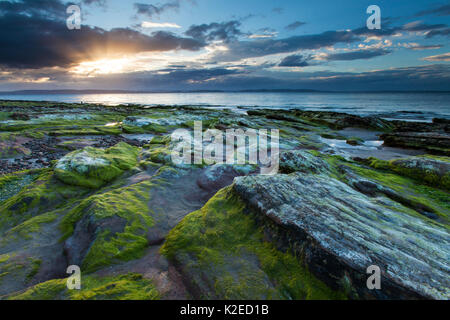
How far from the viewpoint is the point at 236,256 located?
452 cm

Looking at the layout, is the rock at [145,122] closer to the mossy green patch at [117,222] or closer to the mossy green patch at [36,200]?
the mossy green patch at [36,200]

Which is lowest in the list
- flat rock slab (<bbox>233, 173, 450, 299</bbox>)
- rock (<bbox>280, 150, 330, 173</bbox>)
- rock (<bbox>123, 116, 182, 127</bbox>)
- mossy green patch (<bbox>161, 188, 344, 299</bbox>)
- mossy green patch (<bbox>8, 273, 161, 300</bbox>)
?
mossy green patch (<bbox>8, 273, 161, 300</bbox>)

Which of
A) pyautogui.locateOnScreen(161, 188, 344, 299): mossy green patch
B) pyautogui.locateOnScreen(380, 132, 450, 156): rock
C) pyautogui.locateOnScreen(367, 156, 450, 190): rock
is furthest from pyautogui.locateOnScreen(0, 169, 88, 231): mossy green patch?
pyautogui.locateOnScreen(380, 132, 450, 156): rock

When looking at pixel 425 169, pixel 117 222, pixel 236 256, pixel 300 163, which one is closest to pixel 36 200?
pixel 117 222

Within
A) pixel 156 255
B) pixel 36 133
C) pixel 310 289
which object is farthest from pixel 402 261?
pixel 36 133

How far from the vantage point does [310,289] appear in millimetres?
3697

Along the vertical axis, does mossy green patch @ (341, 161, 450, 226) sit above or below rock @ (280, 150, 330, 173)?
below

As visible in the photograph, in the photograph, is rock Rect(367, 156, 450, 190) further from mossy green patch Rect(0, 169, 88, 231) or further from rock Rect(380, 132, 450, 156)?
mossy green patch Rect(0, 169, 88, 231)

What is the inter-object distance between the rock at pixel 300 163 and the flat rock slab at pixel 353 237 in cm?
294

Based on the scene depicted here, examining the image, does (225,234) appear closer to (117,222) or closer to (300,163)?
(117,222)

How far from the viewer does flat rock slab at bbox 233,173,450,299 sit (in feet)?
11.4

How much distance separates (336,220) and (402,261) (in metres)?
1.24

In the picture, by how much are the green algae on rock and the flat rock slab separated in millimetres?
6928
